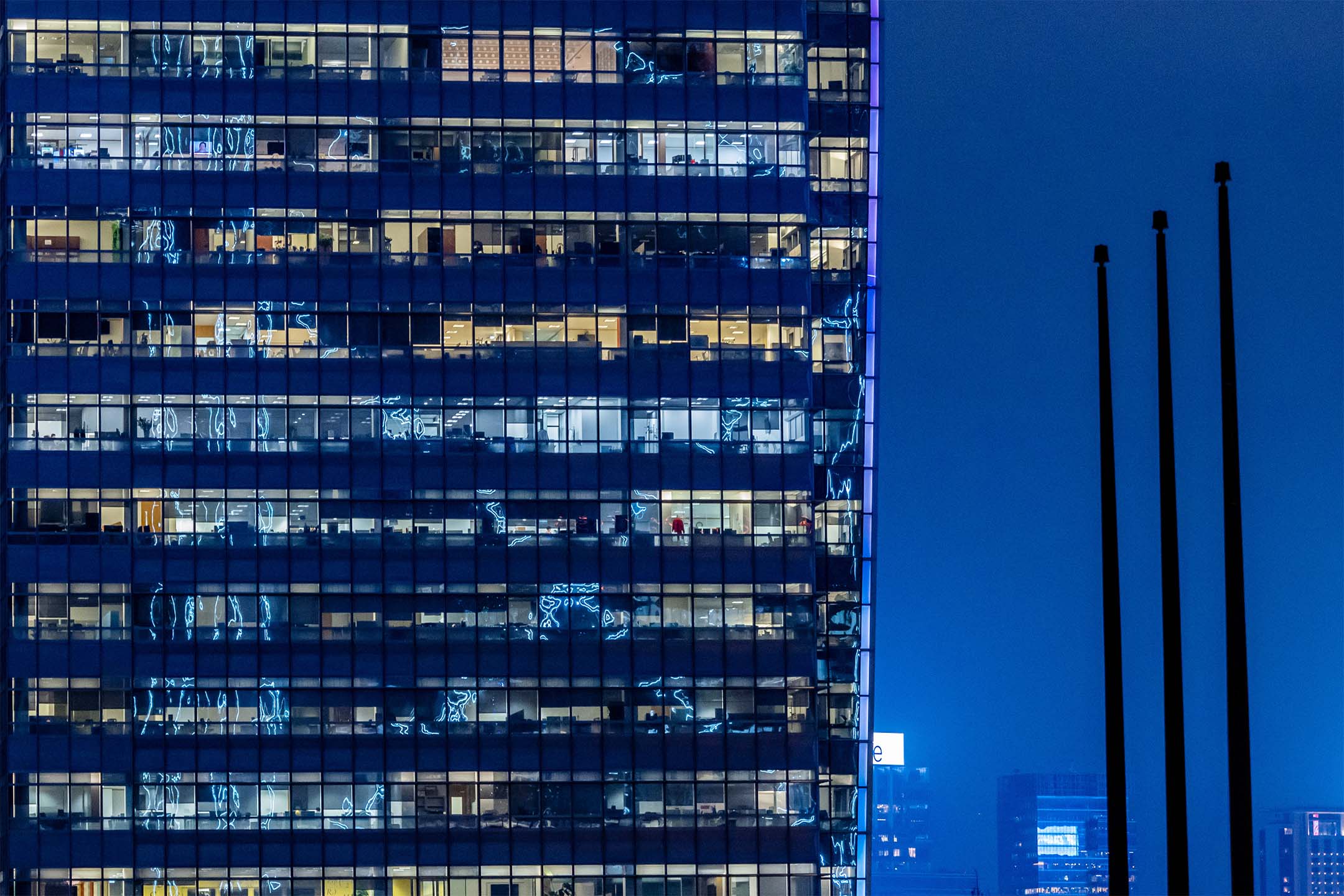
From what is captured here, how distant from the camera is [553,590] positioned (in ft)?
314

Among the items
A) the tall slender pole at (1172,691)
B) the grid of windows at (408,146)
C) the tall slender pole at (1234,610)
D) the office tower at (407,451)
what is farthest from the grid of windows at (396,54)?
the tall slender pole at (1234,610)

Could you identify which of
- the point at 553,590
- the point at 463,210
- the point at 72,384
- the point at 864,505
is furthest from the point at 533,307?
the point at 864,505

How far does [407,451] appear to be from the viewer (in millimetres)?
95125

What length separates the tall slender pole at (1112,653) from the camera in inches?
2336

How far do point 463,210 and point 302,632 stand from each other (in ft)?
71.5

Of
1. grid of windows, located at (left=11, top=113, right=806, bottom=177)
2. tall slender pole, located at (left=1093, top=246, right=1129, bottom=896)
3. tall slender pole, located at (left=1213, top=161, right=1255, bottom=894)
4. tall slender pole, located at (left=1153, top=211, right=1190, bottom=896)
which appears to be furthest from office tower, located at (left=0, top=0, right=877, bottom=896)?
tall slender pole, located at (left=1213, top=161, right=1255, bottom=894)

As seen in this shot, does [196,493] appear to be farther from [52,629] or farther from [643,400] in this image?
[643,400]

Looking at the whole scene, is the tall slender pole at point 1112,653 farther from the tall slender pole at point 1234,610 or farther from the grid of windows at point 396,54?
the grid of windows at point 396,54

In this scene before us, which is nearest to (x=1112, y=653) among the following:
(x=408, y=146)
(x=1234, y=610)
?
(x=1234, y=610)

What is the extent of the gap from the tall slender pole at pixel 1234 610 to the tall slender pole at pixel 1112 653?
5.92m

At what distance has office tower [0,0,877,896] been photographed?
94.6 m

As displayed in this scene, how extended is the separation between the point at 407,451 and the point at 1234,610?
51219 millimetres

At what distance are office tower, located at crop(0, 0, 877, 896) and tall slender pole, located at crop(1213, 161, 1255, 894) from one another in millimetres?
42467

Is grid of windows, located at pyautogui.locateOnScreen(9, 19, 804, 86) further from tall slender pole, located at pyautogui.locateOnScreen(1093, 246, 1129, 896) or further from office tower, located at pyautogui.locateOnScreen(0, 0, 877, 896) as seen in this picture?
tall slender pole, located at pyautogui.locateOnScreen(1093, 246, 1129, 896)
